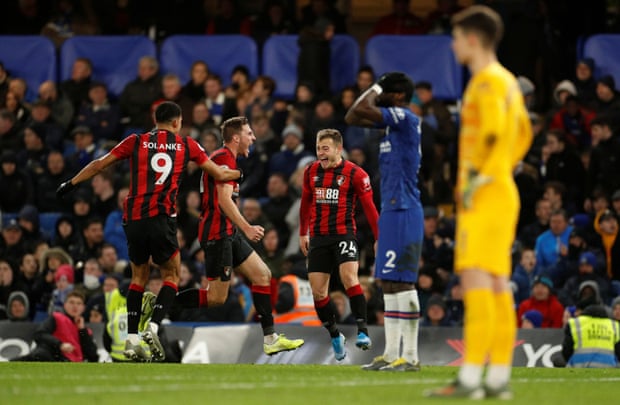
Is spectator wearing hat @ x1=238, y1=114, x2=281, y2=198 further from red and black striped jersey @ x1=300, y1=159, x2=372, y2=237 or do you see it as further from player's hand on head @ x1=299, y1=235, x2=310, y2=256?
red and black striped jersey @ x1=300, y1=159, x2=372, y2=237

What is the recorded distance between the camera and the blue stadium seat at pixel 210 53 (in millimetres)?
24172

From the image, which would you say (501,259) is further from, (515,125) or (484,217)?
(515,125)

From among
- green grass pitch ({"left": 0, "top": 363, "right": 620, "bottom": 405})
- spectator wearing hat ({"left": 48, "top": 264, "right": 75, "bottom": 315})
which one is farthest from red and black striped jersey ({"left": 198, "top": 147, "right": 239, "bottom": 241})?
spectator wearing hat ({"left": 48, "top": 264, "right": 75, "bottom": 315})

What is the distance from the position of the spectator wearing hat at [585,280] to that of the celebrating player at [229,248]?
559cm

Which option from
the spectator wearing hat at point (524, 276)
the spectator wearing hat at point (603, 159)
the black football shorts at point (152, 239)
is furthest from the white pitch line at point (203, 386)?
the spectator wearing hat at point (603, 159)

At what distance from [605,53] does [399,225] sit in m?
12.0

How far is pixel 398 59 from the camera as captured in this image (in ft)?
77.2

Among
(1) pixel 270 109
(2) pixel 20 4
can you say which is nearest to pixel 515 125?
(1) pixel 270 109

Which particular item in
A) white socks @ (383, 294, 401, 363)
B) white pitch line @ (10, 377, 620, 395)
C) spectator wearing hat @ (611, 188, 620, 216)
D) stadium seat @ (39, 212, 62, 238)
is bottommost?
white pitch line @ (10, 377, 620, 395)

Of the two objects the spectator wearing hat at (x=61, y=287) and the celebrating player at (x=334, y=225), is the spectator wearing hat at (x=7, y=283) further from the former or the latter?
the celebrating player at (x=334, y=225)

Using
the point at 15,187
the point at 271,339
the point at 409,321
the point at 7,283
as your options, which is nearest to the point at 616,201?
the point at 271,339

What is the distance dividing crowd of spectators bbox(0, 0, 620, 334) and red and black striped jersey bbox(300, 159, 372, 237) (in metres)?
4.23

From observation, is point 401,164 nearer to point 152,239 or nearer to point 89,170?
point 152,239

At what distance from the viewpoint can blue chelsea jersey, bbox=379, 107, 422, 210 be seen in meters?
12.3
